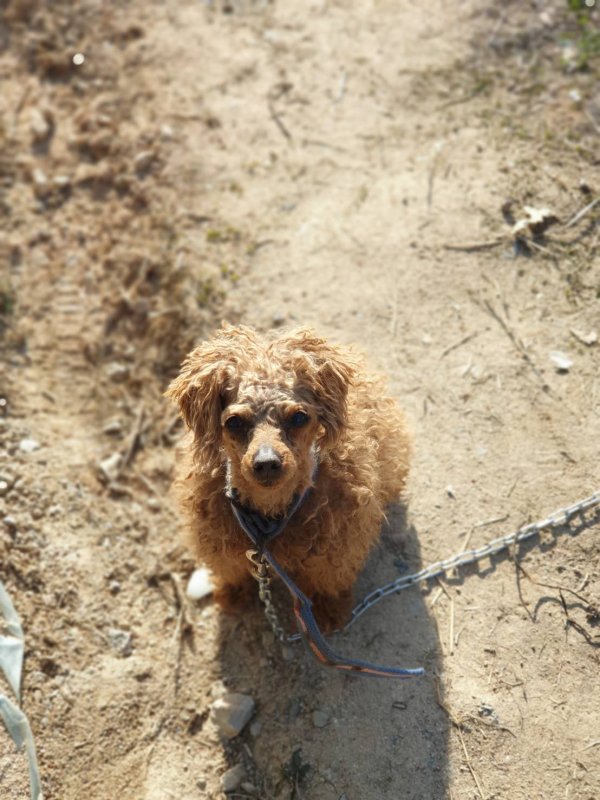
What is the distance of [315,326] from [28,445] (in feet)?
7.43

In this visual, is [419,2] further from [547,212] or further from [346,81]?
[547,212]

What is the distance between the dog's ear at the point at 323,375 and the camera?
353cm

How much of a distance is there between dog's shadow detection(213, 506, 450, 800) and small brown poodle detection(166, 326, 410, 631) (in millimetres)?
458

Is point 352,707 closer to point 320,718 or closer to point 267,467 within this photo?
point 320,718

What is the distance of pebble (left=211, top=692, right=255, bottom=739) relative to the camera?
13.4 ft

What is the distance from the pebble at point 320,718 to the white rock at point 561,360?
276cm

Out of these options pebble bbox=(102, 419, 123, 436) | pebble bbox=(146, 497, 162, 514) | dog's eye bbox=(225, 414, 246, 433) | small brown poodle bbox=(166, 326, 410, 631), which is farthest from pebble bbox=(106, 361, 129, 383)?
dog's eye bbox=(225, 414, 246, 433)

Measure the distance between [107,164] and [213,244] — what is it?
1664 millimetres

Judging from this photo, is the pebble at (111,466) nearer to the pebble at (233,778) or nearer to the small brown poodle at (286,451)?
the small brown poodle at (286,451)

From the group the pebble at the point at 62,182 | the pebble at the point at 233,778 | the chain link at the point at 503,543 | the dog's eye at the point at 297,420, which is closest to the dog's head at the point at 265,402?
the dog's eye at the point at 297,420

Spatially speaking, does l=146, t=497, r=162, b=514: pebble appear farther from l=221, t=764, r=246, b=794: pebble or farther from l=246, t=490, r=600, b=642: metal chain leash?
l=221, t=764, r=246, b=794: pebble

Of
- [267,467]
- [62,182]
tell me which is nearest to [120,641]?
[267,467]

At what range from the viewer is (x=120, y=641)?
14.9ft

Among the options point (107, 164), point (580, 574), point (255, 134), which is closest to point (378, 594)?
point (580, 574)
